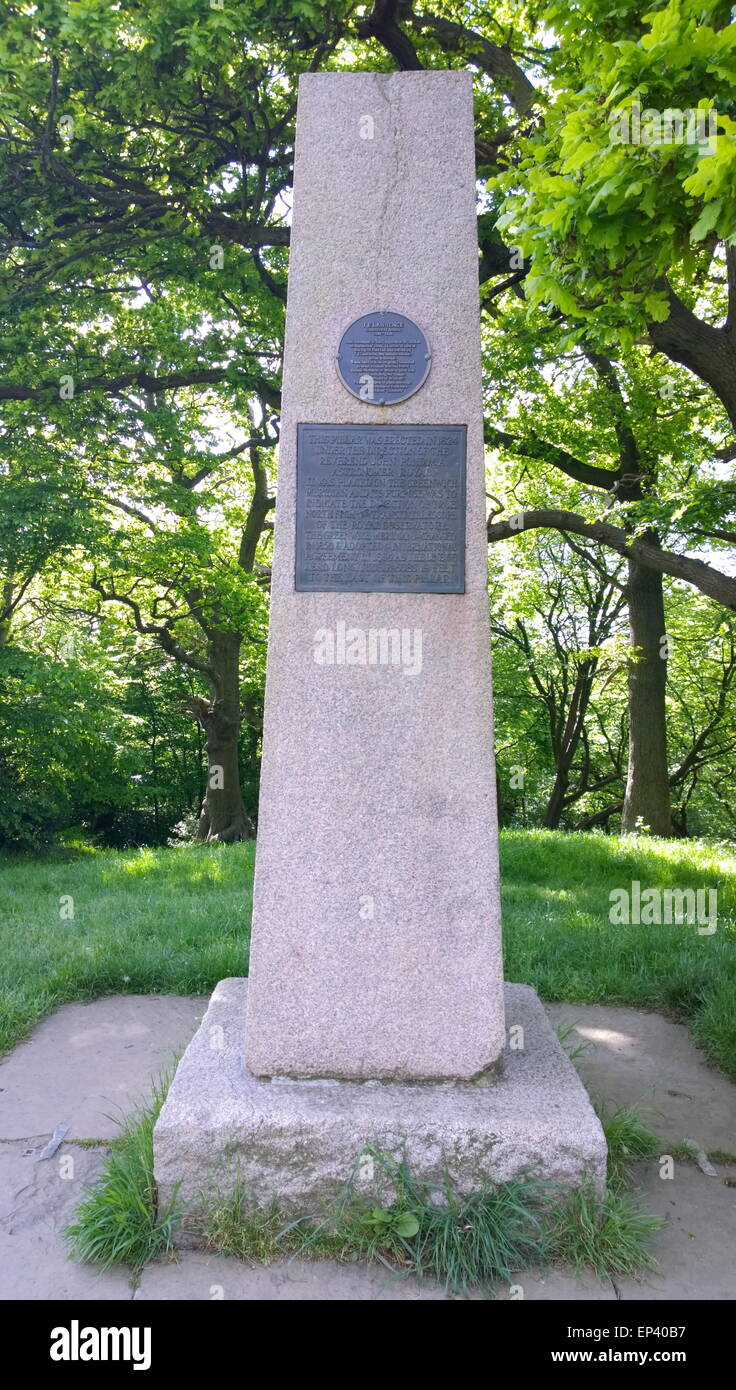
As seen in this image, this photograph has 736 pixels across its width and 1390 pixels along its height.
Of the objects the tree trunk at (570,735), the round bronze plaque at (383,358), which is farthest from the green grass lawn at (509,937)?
the tree trunk at (570,735)

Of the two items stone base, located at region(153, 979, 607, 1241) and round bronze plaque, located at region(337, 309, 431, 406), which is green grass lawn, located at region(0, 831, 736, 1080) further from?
round bronze plaque, located at region(337, 309, 431, 406)

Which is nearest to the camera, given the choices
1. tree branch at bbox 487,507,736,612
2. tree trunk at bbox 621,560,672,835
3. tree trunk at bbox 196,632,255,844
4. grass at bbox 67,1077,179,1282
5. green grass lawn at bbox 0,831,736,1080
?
grass at bbox 67,1077,179,1282

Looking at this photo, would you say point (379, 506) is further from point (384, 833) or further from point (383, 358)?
point (384, 833)

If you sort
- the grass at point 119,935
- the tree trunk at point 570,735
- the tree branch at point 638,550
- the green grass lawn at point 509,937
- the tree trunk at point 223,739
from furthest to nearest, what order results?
the tree trunk at point 570,735, the tree trunk at point 223,739, the tree branch at point 638,550, the grass at point 119,935, the green grass lawn at point 509,937

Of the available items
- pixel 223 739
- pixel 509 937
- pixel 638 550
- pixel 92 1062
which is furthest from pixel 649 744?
pixel 92 1062

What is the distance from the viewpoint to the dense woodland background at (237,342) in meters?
3.74

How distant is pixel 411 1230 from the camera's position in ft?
8.65

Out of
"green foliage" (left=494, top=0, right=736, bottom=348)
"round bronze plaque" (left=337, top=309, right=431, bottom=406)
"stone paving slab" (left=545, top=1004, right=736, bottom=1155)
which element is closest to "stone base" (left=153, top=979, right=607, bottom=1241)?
"stone paving slab" (left=545, top=1004, right=736, bottom=1155)

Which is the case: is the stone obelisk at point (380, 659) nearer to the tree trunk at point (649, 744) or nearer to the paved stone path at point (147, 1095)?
the paved stone path at point (147, 1095)

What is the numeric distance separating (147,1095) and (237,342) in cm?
956

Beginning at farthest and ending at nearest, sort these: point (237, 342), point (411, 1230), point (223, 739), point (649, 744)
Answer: point (223, 739) < point (649, 744) < point (237, 342) < point (411, 1230)

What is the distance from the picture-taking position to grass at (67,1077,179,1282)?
2648 millimetres

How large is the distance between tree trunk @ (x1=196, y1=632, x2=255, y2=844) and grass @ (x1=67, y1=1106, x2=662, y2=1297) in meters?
12.2

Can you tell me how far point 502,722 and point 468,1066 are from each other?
16.3 meters
